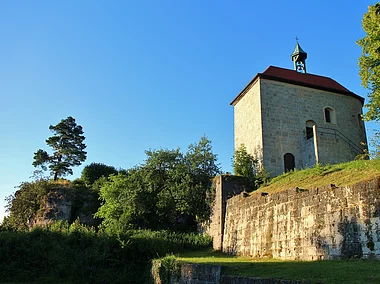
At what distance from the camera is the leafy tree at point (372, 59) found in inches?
610

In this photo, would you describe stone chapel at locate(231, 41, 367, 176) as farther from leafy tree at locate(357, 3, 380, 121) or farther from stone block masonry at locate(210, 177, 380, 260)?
stone block masonry at locate(210, 177, 380, 260)

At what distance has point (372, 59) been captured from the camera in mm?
16469

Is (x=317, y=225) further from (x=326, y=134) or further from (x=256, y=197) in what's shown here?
(x=326, y=134)

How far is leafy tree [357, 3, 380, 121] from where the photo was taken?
50.8 feet

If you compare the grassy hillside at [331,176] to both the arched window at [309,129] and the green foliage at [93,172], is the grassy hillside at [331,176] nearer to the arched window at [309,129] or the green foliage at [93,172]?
the arched window at [309,129]

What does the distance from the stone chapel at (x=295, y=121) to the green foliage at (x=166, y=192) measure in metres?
4.30

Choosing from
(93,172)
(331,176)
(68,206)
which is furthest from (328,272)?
(93,172)

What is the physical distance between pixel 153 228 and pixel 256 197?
8.35 metres

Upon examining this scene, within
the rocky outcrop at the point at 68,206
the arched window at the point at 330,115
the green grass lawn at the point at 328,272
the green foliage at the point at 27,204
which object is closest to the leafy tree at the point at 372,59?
the arched window at the point at 330,115

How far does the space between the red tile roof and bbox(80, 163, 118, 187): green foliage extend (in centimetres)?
1302

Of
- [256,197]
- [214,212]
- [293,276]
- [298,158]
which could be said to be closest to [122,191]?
[214,212]

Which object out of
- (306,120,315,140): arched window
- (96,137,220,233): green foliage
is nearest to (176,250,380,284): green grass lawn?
(96,137,220,233): green foliage

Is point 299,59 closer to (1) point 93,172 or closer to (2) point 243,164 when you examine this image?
(2) point 243,164

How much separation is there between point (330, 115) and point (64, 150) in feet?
81.1
